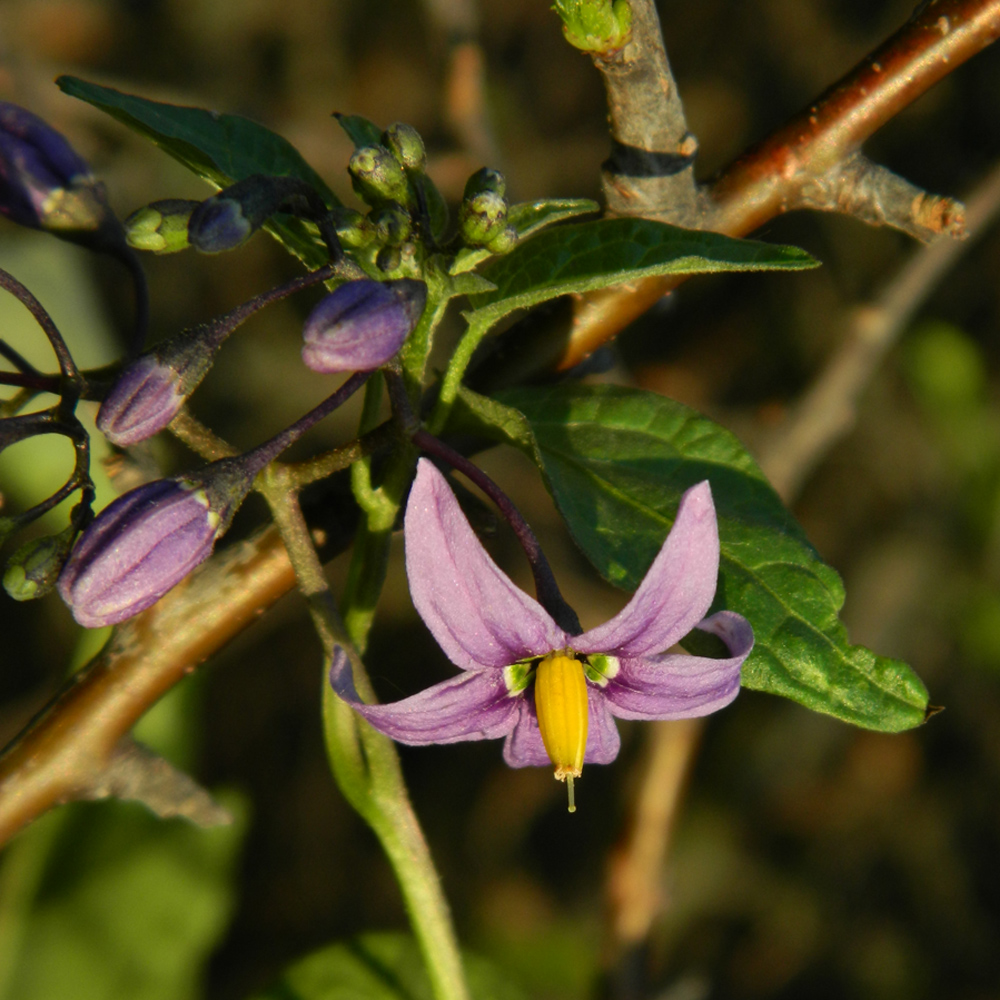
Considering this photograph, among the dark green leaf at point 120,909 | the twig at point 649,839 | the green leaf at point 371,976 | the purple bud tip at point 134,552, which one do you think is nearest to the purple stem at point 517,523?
the purple bud tip at point 134,552

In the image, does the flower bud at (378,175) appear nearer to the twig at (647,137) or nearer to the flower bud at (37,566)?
the twig at (647,137)

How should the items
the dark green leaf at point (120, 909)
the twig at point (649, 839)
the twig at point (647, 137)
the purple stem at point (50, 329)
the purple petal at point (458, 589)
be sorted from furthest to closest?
the twig at point (649, 839) < the dark green leaf at point (120, 909) < the twig at point (647, 137) < the purple stem at point (50, 329) < the purple petal at point (458, 589)

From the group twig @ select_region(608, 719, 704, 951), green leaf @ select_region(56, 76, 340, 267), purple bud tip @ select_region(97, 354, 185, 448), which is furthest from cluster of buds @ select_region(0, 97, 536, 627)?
twig @ select_region(608, 719, 704, 951)

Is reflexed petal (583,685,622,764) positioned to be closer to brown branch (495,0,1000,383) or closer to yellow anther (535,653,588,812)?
yellow anther (535,653,588,812)

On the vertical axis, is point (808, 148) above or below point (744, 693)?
above

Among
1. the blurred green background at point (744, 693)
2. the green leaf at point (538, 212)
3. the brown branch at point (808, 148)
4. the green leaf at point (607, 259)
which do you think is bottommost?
the blurred green background at point (744, 693)

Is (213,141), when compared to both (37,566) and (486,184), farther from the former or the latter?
(37,566)

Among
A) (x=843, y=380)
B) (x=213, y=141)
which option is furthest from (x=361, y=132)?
(x=843, y=380)
